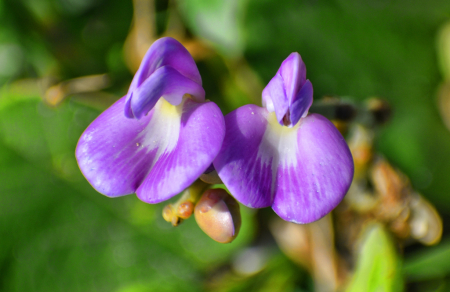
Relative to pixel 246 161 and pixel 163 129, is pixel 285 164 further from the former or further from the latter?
pixel 163 129

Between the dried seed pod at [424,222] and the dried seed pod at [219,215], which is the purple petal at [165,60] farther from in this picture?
the dried seed pod at [424,222]

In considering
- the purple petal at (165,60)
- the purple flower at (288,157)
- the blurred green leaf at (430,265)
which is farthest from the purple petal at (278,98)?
the blurred green leaf at (430,265)

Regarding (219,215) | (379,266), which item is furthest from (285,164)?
(379,266)

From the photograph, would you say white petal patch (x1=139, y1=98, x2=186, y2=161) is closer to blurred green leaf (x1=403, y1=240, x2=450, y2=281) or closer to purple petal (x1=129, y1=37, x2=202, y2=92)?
purple petal (x1=129, y1=37, x2=202, y2=92)

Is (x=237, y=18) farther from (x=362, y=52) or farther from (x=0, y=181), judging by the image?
(x=0, y=181)

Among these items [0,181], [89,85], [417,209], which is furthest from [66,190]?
[417,209]

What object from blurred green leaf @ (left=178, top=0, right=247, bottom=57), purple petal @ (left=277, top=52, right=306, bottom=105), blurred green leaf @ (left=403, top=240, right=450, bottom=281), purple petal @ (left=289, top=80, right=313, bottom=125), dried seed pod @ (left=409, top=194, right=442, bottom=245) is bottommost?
blurred green leaf @ (left=403, top=240, right=450, bottom=281)

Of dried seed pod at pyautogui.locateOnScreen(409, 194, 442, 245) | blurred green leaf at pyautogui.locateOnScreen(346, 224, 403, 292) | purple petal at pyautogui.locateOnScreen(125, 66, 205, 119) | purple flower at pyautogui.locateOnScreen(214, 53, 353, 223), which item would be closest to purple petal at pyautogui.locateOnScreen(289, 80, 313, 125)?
purple flower at pyautogui.locateOnScreen(214, 53, 353, 223)
